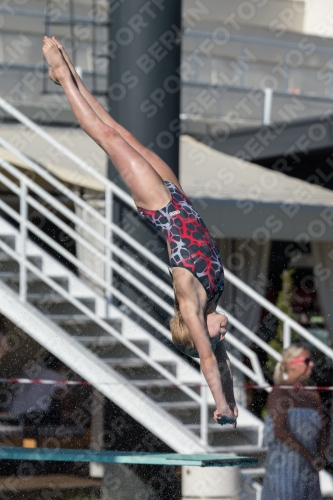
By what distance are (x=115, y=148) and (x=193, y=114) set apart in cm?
632

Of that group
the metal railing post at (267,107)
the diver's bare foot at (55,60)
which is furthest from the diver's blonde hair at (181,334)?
the metal railing post at (267,107)

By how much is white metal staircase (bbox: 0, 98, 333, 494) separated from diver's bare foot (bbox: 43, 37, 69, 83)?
6.45ft

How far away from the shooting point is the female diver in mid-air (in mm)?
3455

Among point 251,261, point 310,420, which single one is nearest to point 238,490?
point 310,420

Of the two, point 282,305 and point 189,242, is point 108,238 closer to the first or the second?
point 189,242

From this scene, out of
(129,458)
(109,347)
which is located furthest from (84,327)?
(129,458)

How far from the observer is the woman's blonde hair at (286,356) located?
15.7 ft

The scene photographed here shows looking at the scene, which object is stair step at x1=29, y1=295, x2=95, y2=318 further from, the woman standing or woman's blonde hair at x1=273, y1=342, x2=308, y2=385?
the woman standing

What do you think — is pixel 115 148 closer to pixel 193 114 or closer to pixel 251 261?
pixel 251 261

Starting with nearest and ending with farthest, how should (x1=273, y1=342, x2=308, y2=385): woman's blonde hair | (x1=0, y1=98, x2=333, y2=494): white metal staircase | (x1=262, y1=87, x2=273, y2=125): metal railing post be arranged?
1. (x1=273, y1=342, x2=308, y2=385): woman's blonde hair
2. (x1=0, y1=98, x2=333, y2=494): white metal staircase
3. (x1=262, y1=87, x2=273, y2=125): metal railing post

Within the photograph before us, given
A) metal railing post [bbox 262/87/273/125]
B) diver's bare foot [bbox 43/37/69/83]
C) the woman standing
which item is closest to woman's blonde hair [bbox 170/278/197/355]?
diver's bare foot [bbox 43/37/69/83]

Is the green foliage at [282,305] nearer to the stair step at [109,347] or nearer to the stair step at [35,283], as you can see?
the stair step at [109,347]

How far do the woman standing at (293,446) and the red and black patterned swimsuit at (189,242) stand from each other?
131 cm

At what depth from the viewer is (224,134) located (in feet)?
28.2
